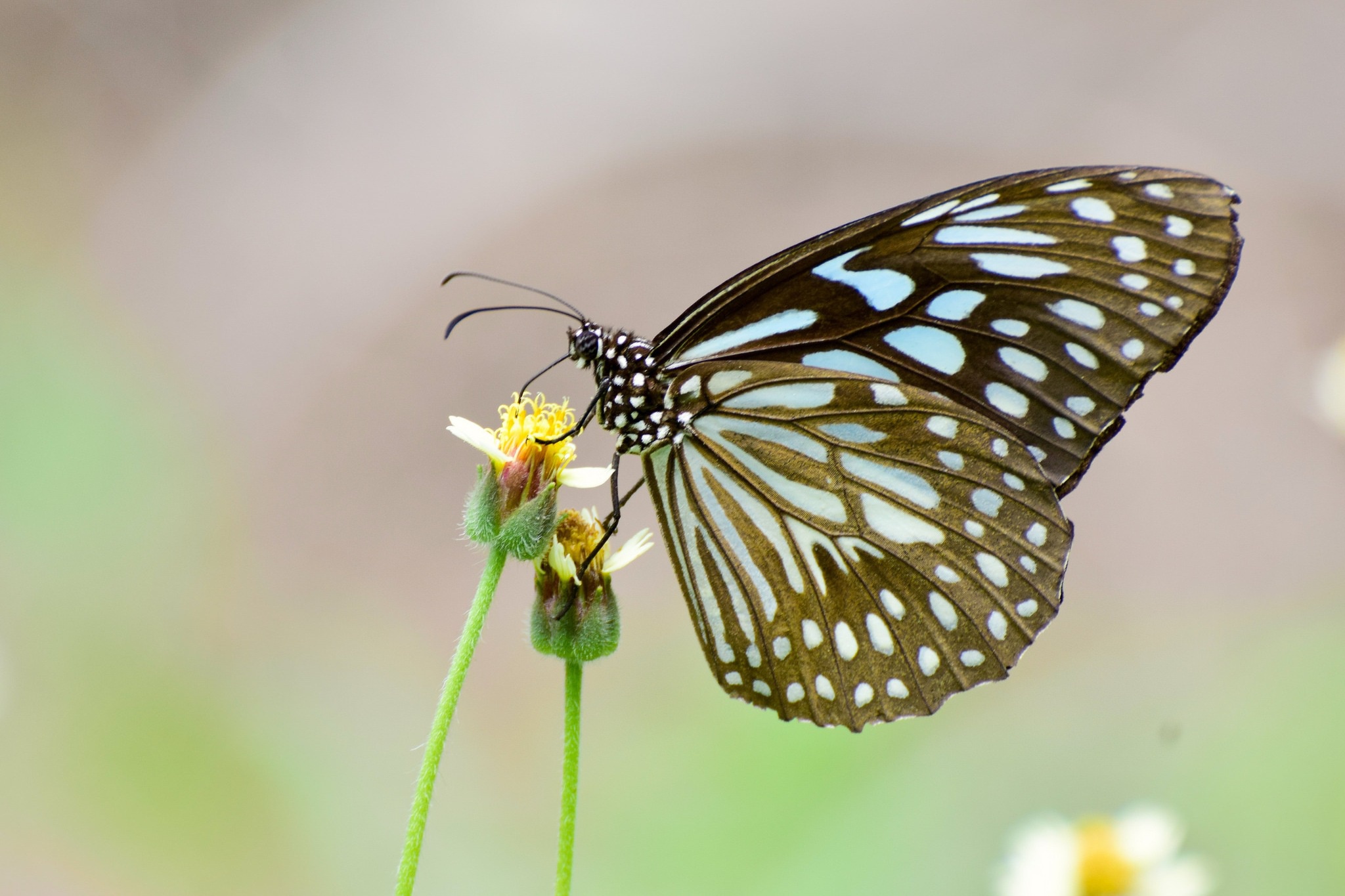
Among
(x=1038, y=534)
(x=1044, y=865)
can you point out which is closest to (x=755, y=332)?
(x=1038, y=534)

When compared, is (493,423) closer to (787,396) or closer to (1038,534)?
(787,396)

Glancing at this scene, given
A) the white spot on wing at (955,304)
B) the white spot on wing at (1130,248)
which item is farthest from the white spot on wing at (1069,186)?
the white spot on wing at (955,304)

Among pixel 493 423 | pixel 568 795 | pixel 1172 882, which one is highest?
pixel 493 423

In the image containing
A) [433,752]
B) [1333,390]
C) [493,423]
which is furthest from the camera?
[493,423]

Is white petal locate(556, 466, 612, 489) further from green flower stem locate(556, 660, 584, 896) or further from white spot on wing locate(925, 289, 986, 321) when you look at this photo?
white spot on wing locate(925, 289, 986, 321)

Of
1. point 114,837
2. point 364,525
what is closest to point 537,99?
point 364,525

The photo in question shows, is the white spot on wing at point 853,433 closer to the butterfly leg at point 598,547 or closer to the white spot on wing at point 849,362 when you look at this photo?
the white spot on wing at point 849,362

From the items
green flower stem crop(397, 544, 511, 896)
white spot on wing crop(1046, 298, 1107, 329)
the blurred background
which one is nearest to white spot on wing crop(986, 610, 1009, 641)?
white spot on wing crop(1046, 298, 1107, 329)
